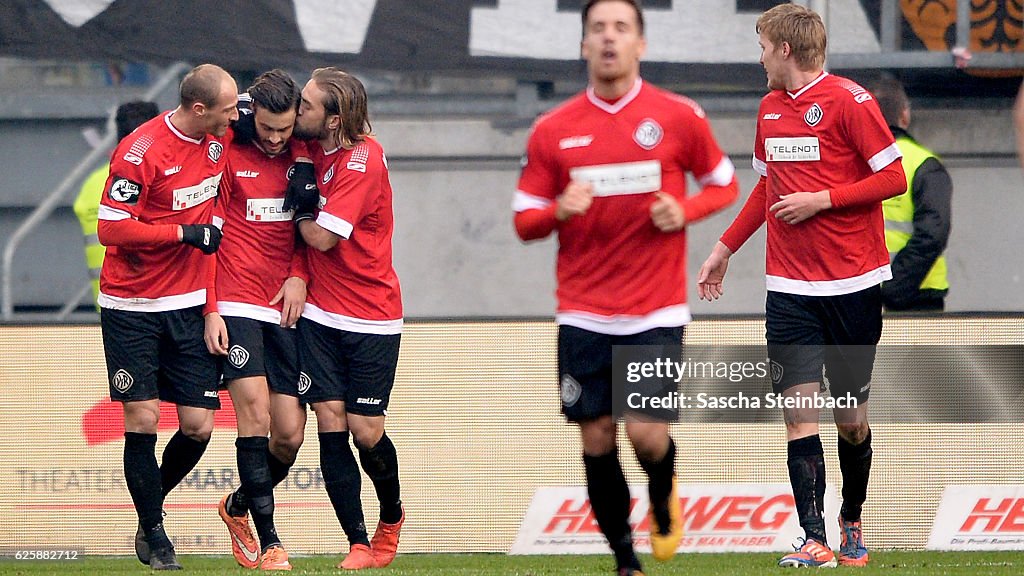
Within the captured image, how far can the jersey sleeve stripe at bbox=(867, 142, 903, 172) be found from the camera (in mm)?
5957

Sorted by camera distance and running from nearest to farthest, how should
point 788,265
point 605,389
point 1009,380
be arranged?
point 605,389 → point 788,265 → point 1009,380

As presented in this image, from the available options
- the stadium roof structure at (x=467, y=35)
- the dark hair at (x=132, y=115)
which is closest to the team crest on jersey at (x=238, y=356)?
the dark hair at (x=132, y=115)

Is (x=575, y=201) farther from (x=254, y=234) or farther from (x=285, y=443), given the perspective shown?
(x=285, y=443)

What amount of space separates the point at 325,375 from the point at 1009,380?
329cm

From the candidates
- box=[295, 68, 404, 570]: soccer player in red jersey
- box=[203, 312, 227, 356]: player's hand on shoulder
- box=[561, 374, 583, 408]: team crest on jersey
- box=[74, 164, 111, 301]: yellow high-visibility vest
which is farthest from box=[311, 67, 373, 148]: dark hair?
box=[74, 164, 111, 301]: yellow high-visibility vest

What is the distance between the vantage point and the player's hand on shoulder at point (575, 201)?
4.70m

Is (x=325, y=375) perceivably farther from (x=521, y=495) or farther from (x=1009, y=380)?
(x=1009, y=380)

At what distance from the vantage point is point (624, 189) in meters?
4.96

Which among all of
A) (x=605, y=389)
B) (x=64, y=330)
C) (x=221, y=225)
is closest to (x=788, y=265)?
(x=605, y=389)

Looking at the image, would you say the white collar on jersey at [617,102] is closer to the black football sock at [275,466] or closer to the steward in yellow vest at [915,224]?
the black football sock at [275,466]

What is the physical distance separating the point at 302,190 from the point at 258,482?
1249 millimetres

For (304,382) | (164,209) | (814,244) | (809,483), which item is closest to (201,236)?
(164,209)

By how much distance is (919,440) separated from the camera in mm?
7434

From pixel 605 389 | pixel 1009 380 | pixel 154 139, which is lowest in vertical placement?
pixel 1009 380
